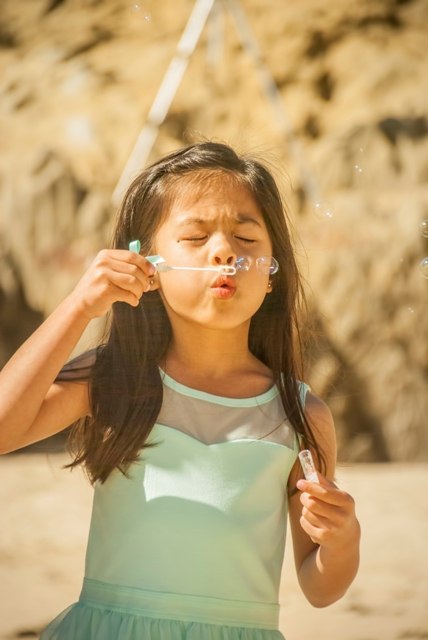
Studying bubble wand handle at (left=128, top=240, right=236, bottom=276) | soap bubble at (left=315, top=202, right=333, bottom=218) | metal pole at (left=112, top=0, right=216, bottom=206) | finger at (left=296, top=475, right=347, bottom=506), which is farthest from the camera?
metal pole at (left=112, top=0, right=216, bottom=206)

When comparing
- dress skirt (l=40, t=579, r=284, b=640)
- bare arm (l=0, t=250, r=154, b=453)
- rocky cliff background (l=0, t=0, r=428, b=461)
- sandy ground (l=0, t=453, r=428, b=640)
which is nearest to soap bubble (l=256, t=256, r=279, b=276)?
bare arm (l=0, t=250, r=154, b=453)

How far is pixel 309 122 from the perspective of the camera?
3.33 metres

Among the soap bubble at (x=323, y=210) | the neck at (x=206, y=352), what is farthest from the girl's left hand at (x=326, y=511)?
the soap bubble at (x=323, y=210)

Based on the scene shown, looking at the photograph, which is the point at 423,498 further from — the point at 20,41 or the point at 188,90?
the point at 20,41

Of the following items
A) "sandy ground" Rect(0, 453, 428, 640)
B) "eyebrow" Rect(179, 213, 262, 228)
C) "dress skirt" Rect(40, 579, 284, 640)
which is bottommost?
"sandy ground" Rect(0, 453, 428, 640)

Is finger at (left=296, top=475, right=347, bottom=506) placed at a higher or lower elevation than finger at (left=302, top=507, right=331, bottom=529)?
higher

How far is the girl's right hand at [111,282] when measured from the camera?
1107 millimetres

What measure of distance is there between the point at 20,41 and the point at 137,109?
1.63 ft

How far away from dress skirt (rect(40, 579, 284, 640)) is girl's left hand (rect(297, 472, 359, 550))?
13 cm

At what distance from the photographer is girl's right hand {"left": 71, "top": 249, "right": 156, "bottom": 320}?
1107 mm

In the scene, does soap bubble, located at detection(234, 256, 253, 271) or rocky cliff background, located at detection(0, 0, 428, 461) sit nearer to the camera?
soap bubble, located at detection(234, 256, 253, 271)

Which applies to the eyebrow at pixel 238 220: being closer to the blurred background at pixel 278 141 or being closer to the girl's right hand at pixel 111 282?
the girl's right hand at pixel 111 282

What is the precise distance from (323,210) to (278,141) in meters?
0.37

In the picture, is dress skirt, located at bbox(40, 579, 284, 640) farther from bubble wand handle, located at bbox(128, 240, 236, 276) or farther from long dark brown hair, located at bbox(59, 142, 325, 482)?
bubble wand handle, located at bbox(128, 240, 236, 276)
